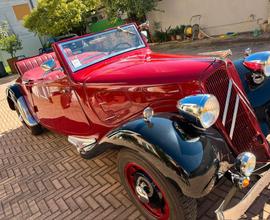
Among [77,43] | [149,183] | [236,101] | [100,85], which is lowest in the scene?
[149,183]

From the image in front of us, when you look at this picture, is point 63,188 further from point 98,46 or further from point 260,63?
point 260,63

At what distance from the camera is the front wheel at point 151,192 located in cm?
203

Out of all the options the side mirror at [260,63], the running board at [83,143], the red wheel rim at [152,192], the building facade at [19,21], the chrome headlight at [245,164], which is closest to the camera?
the chrome headlight at [245,164]

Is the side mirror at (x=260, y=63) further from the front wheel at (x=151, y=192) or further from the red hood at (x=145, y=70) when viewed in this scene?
the front wheel at (x=151, y=192)

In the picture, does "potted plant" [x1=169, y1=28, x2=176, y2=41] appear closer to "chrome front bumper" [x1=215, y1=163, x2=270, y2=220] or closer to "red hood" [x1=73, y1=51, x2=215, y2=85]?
"red hood" [x1=73, y1=51, x2=215, y2=85]

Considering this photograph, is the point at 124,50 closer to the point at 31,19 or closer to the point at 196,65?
the point at 196,65

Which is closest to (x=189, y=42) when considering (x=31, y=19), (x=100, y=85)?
(x=100, y=85)

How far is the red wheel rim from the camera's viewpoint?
7.19 feet

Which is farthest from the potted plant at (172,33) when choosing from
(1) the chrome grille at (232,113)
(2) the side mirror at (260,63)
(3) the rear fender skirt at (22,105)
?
(1) the chrome grille at (232,113)

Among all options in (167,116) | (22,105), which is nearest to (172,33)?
(22,105)

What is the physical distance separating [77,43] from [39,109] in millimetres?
1718

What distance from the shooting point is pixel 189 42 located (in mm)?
11281

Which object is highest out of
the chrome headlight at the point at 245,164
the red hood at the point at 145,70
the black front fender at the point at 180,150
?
the red hood at the point at 145,70

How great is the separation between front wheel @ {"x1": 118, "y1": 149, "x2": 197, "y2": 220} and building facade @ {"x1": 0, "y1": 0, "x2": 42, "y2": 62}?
861 inches
